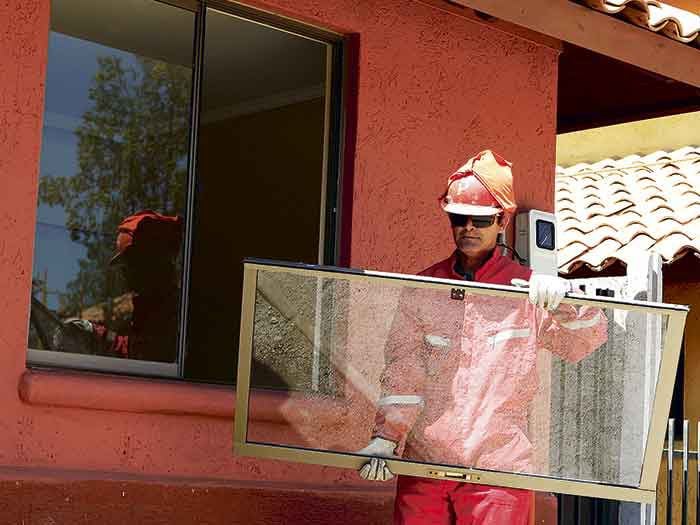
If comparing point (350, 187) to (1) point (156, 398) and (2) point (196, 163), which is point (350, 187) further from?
(1) point (156, 398)

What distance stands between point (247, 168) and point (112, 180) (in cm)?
177

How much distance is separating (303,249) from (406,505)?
2.23m

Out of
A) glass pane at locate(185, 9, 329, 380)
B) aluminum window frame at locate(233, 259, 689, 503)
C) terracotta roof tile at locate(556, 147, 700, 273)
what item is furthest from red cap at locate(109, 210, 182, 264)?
terracotta roof tile at locate(556, 147, 700, 273)

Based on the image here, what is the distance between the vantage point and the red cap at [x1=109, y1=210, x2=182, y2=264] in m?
6.70

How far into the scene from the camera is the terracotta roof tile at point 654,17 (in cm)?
727

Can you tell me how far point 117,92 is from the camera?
22.1ft

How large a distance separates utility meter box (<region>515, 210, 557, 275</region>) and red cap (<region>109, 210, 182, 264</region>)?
Result: 176 centimetres

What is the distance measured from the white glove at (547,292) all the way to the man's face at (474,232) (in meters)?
0.35

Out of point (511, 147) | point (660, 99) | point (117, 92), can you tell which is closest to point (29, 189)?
point (117, 92)

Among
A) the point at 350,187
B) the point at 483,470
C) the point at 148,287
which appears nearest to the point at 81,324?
the point at 148,287

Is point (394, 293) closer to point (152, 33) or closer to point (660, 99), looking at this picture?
point (152, 33)

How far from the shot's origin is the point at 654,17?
7.56m

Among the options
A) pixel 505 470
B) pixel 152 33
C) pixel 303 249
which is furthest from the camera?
pixel 303 249

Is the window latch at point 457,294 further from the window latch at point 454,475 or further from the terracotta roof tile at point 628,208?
the terracotta roof tile at point 628,208
